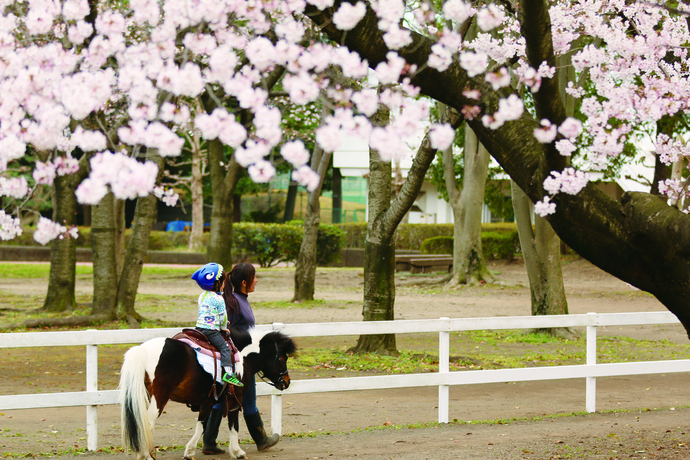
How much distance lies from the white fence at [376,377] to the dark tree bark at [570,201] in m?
2.54

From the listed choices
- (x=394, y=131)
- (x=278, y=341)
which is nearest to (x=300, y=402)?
(x=278, y=341)

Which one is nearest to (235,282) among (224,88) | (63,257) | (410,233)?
(224,88)

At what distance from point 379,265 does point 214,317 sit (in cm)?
519

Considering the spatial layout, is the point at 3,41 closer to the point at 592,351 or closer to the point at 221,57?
the point at 221,57

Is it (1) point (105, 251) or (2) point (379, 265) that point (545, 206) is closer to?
(2) point (379, 265)

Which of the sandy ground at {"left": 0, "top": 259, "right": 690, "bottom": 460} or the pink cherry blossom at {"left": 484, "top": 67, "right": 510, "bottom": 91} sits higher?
the pink cherry blossom at {"left": 484, "top": 67, "right": 510, "bottom": 91}

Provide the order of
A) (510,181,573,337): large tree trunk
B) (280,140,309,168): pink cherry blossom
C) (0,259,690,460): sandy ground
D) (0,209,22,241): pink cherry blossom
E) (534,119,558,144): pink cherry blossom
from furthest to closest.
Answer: (510,181,573,337): large tree trunk < (0,209,22,241): pink cherry blossom < (0,259,690,460): sandy ground < (534,119,558,144): pink cherry blossom < (280,140,309,168): pink cherry blossom

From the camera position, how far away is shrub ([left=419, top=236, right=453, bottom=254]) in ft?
111

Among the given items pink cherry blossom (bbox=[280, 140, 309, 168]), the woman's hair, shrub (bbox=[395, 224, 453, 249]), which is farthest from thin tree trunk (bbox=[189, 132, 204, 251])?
pink cherry blossom (bbox=[280, 140, 309, 168])

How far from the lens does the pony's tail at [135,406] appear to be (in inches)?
210

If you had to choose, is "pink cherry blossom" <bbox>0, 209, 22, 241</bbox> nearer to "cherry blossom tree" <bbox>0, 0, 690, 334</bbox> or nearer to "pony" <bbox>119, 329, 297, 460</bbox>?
"cherry blossom tree" <bbox>0, 0, 690, 334</bbox>

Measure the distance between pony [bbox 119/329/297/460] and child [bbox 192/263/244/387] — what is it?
14 centimetres

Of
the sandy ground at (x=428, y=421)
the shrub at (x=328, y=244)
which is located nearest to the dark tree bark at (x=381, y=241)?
the sandy ground at (x=428, y=421)

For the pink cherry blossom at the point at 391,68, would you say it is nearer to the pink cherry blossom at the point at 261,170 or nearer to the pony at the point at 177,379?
the pink cherry blossom at the point at 261,170
